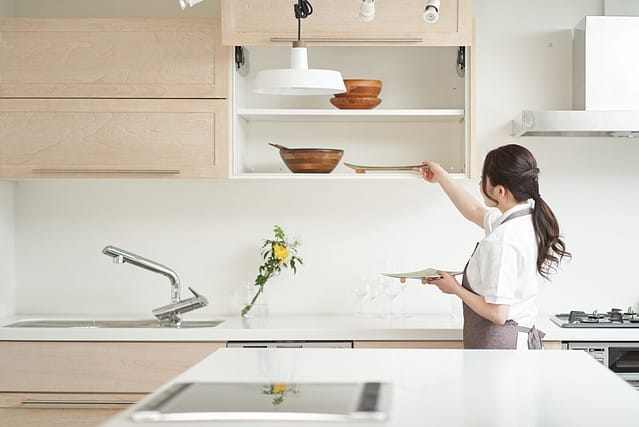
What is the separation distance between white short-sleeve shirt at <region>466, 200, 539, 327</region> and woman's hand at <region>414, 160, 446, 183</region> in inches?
23.9

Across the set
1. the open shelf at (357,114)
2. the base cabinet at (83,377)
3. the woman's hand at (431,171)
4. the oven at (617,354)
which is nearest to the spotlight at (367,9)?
the open shelf at (357,114)

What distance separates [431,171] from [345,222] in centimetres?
58

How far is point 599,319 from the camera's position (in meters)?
3.92

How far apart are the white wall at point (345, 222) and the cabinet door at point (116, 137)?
0.42 m

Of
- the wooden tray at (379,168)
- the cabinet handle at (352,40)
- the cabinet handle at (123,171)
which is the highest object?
the cabinet handle at (352,40)

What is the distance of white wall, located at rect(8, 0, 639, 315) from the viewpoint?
4328 mm

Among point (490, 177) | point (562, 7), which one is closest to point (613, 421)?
point (490, 177)

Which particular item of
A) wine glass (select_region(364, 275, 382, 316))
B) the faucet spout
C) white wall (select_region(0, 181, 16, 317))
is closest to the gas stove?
wine glass (select_region(364, 275, 382, 316))

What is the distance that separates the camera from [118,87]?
399 cm

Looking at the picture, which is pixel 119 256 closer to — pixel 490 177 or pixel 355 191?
pixel 355 191

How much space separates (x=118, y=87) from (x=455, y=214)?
165cm

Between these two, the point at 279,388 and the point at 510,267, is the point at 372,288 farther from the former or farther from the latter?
the point at 279,388

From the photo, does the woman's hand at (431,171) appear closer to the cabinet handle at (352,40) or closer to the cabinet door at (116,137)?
the cabinet handle at (352,40)

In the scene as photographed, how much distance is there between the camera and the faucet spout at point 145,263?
13.4 feet
